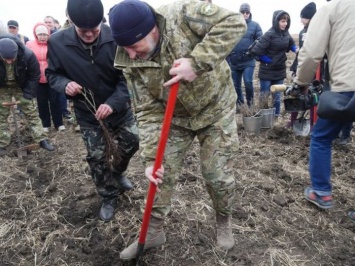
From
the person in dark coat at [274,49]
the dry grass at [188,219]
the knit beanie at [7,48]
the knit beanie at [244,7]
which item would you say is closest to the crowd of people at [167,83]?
the dry grass at [188,219]

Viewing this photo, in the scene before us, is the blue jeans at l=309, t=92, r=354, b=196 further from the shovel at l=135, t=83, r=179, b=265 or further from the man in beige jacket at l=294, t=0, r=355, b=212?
the shovel at l=135, t=83, r=179, b=265

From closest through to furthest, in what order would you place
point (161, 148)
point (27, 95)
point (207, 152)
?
point (161, 148) → point (207, 152) → point (27, 95)

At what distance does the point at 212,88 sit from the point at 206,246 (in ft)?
4.18

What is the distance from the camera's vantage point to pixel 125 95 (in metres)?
2.90

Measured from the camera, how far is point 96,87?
289 centimetres

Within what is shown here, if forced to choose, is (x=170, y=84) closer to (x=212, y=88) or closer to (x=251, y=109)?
(x=212, y=88)

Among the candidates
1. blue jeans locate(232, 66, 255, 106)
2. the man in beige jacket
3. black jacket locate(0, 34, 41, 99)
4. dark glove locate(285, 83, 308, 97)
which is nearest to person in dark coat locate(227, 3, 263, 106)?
blue jeans locate(232, 66, 255, 106)

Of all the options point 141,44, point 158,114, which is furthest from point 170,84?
point 158,114

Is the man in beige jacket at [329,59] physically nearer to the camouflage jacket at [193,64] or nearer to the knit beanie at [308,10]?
the camouflage jacket at [193,64]

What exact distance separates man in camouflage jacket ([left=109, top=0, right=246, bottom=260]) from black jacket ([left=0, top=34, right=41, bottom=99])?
3140mm

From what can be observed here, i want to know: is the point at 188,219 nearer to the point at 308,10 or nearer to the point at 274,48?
the point at 274,48

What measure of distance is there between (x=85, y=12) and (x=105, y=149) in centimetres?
115

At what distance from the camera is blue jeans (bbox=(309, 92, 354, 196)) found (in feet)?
9.56

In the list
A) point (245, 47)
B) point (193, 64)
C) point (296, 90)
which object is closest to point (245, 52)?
point (245, 47)
